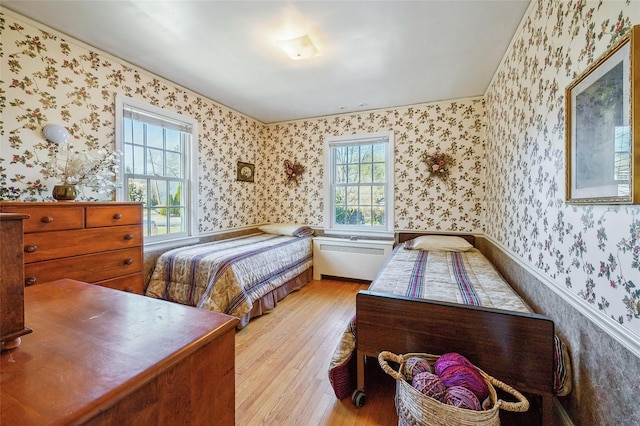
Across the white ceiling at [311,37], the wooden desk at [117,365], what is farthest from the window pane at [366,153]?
the wooden desk at [117,365]

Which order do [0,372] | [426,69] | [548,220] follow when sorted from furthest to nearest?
[426,69] < [548,220] < [0,372]

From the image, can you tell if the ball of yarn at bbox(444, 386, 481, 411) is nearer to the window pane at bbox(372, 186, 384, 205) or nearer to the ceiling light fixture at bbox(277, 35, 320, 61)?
the ceiling light fixture at bbox(277, 35, 320, 61)

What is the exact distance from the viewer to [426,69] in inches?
104

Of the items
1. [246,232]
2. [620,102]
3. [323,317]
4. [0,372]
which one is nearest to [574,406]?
[620,102]

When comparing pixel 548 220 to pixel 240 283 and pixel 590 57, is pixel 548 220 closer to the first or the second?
pixel 590 57

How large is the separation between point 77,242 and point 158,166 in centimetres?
132

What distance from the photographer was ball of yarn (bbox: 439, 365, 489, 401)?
1173 millimetres

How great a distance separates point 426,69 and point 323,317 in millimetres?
2671

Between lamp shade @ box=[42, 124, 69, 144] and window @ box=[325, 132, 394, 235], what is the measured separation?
2914 millimetres

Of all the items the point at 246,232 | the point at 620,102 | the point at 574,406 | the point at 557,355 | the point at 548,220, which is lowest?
the point at 574,406

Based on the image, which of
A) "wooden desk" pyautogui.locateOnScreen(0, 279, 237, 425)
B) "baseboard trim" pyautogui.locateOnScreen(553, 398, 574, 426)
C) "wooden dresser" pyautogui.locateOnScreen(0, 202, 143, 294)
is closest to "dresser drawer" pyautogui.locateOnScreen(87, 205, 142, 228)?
"wooden dresser" pyautogui.locateOnScreen(0, 202, 143, 294)

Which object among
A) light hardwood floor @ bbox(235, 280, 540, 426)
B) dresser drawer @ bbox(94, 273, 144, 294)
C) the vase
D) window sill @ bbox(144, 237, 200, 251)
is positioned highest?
the vase

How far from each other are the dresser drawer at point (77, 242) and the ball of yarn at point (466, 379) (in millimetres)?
2358

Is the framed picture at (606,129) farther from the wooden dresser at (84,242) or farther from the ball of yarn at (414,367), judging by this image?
the wooden dresser at (84,242)
